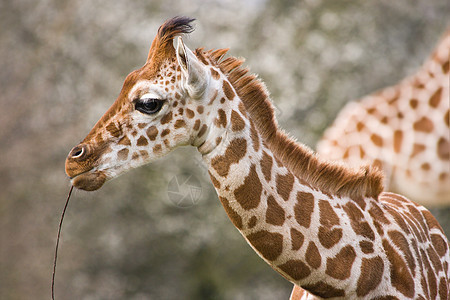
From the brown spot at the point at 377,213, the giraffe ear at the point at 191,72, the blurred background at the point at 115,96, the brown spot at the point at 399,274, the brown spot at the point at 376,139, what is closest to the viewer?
the giraffe ear at the point at 191,72

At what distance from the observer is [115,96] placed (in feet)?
23.1

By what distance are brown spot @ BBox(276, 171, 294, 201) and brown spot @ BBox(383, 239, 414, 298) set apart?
52cm

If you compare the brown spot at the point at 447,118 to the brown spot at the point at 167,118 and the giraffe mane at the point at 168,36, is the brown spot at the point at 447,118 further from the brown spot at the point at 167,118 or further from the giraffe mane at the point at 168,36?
the brown spot at the point at 167,118

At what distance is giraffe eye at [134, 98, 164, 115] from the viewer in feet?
8.00

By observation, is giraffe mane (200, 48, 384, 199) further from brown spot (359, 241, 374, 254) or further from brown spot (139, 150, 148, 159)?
brown spot (139, 150, 148, 159)

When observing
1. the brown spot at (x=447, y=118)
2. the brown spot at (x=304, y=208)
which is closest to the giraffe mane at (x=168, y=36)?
the brown spot at (x=304, y=208)

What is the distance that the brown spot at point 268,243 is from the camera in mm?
2422

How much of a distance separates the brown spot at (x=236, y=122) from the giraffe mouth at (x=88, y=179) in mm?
590

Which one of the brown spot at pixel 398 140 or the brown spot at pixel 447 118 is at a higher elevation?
the brown spot at pixel 447 118

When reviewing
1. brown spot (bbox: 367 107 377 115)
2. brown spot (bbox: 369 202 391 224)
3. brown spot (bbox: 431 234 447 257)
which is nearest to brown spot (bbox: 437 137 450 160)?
brown spot (bbox: 367 107 377 115)

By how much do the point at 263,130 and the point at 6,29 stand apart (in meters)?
5.92

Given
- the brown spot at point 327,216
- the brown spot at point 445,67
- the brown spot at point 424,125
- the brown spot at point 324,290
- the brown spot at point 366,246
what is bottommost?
the brown spot at point 324,290

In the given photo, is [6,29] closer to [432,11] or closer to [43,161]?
[43,161]

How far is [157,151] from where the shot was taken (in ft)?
8.08
